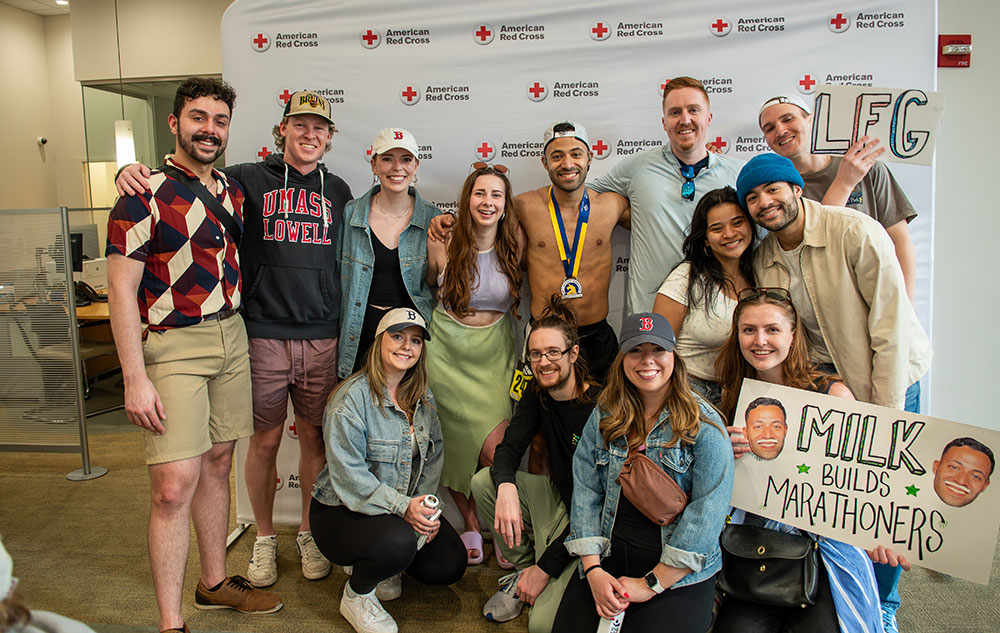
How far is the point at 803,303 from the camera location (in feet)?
7.17

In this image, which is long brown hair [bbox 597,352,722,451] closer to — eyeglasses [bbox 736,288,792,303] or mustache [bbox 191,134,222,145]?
eyeglasses [bbox 736,288,792,303]

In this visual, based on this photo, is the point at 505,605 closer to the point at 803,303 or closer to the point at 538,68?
the point at 803,303

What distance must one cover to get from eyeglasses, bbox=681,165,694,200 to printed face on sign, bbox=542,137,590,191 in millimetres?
438

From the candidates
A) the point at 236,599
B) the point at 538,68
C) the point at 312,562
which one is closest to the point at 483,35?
the point at 538,68

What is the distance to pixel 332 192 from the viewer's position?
2.70 meters

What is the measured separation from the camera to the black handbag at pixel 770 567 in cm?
193

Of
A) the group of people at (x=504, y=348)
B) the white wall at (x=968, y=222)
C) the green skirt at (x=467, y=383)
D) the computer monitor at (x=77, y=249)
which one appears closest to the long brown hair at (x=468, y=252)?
the group of people at (x=504, y=348)

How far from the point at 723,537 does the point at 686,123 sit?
1674 mm

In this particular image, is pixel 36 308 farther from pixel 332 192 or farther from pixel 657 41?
pixel 657 41

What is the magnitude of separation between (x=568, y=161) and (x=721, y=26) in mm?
1103

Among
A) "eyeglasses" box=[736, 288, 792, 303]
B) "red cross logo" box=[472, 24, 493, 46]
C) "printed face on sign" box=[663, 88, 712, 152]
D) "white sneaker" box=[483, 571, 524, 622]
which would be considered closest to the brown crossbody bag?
"eyeglasses" box=[736, 288, 792, 303]

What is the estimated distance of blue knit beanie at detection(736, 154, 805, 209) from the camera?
210 cm

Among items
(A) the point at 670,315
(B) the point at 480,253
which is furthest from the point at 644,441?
(B) the point at 480,253

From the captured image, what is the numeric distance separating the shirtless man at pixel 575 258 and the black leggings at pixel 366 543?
107 cm
